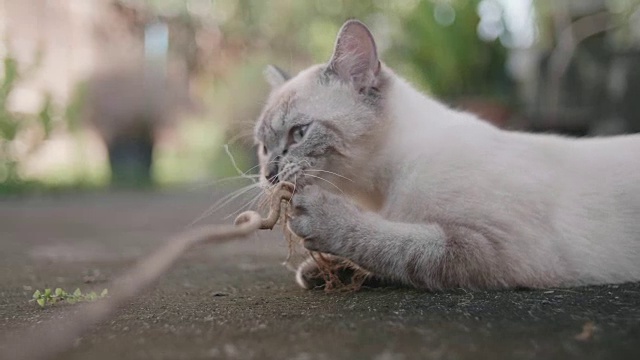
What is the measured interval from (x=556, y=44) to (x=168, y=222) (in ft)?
13.4

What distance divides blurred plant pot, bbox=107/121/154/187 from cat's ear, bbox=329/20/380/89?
6351mm

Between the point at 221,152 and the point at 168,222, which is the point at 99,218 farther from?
the point at 221,152

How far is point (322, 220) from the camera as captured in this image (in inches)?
57.7

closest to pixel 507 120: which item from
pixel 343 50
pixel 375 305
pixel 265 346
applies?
pixel 343 50

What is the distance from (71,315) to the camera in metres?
1.31

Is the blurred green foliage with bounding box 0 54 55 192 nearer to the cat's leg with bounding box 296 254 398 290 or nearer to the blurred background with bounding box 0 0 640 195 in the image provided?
the blurred background with bounding box 0 0 640 195

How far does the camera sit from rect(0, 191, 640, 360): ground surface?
0.98 metres

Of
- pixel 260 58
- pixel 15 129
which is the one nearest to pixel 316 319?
pixel 15 129

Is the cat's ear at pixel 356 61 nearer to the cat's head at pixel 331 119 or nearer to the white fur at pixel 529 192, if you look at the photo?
the cat's head at pixel 331 119

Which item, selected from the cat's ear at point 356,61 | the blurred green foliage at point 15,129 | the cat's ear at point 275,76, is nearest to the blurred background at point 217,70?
the blurred green foliage at point 15,129

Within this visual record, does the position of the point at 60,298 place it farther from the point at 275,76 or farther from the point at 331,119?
the point at 275,76

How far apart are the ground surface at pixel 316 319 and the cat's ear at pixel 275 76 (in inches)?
25.0

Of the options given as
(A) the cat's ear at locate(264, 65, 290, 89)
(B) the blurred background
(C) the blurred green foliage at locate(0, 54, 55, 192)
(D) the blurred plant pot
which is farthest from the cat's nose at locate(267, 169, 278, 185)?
→ (D) the blurred plant pot

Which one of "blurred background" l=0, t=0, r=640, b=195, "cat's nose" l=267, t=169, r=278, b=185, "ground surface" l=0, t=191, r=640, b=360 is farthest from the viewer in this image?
"blurred background" l=0, t=0, r=640, b=195
